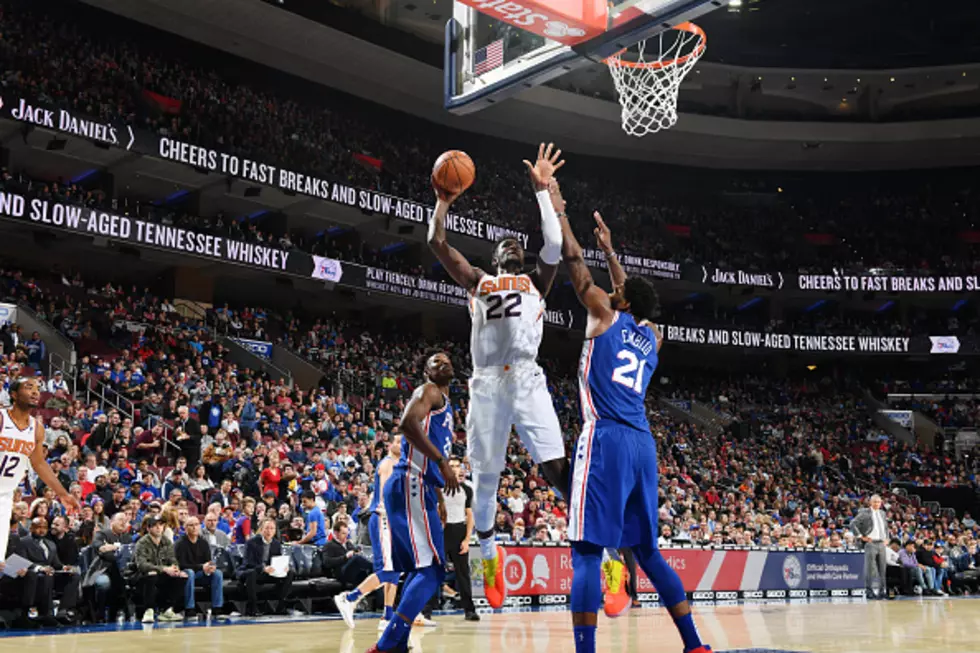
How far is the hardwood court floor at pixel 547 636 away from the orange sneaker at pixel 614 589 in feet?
3.28

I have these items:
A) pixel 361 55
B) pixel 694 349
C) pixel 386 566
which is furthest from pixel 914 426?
pixel 386 566

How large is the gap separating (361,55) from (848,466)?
18.4 m

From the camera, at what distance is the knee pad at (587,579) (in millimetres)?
5023

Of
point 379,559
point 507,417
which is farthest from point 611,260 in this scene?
point 379,559

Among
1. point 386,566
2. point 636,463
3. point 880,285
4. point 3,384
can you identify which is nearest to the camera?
point 636,463

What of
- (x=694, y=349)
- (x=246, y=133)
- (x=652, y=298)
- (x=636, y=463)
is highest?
(x=246, y=133)

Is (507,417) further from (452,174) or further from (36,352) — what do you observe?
(36,352)

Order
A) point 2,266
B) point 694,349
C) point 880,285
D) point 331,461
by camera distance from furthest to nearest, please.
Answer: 1. point 694,349
2. point 880,285
3. point 2,266
4. point 331,461

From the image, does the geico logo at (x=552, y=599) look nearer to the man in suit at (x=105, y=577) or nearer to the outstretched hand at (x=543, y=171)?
the man in suit at (x=105, y=577)

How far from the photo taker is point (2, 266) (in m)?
23.1

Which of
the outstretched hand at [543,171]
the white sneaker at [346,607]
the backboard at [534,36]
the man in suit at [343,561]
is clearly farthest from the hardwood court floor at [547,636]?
the backboard at [534,36]

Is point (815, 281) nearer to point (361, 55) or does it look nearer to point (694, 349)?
point (694, 349)

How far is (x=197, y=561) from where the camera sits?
1037 cm

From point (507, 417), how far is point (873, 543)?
1229 centimetres
